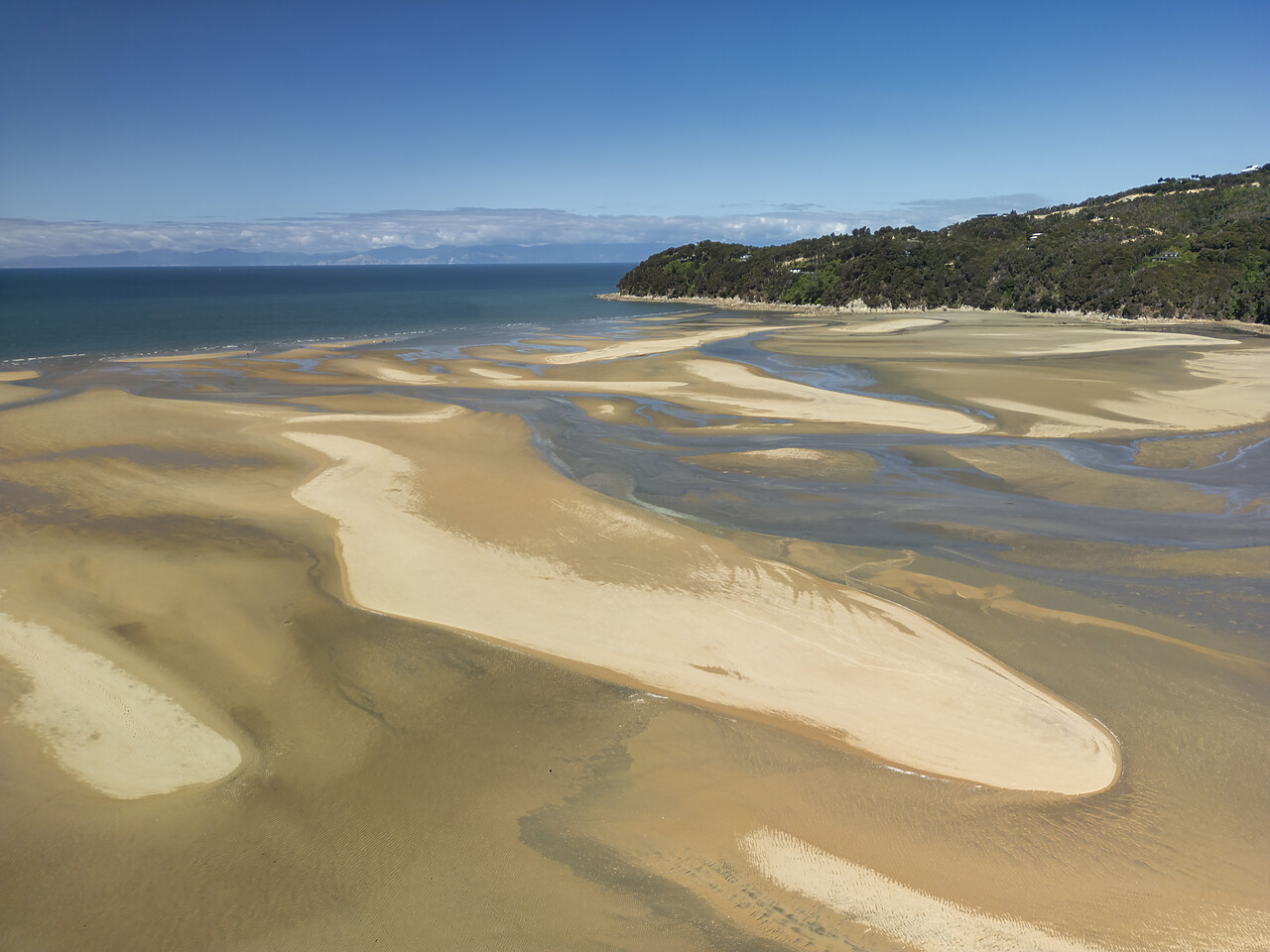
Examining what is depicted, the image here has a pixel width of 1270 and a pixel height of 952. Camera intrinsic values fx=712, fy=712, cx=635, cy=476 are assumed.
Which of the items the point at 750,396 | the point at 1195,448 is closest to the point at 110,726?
the point at 750,396

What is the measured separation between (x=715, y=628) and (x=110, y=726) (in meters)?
6.75

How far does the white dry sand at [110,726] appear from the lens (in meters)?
6.70

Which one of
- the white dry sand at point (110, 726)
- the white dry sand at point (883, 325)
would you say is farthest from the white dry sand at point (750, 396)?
the white dry sand at point (883, 325)

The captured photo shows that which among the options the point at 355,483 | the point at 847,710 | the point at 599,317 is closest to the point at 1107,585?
the point at 847,710

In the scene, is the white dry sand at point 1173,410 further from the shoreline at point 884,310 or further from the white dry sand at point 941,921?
the shoreline at point 884,310

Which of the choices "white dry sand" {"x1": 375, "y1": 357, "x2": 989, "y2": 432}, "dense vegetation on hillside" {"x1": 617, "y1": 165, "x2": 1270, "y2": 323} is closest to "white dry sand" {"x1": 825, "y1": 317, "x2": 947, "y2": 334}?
"dense vegetation on hillside" {"x1": 617, "y1": 165, "x2": 1270, "y2": 323}

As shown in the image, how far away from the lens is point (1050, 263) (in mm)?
62156

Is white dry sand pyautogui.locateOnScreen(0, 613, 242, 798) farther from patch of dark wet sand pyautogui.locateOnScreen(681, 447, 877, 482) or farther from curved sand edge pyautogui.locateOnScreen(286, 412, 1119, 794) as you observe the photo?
patch of dark wet sand pyautogui.locateOnScreen(681, 447, 877, 482)

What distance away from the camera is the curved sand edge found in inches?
281

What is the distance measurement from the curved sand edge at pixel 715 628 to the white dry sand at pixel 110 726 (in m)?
2.84

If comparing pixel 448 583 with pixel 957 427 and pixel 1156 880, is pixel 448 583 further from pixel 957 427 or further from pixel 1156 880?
pixel 957 427

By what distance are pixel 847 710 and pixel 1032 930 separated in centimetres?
266

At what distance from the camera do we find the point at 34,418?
2091cm

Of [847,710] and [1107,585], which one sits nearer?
[847,710]
